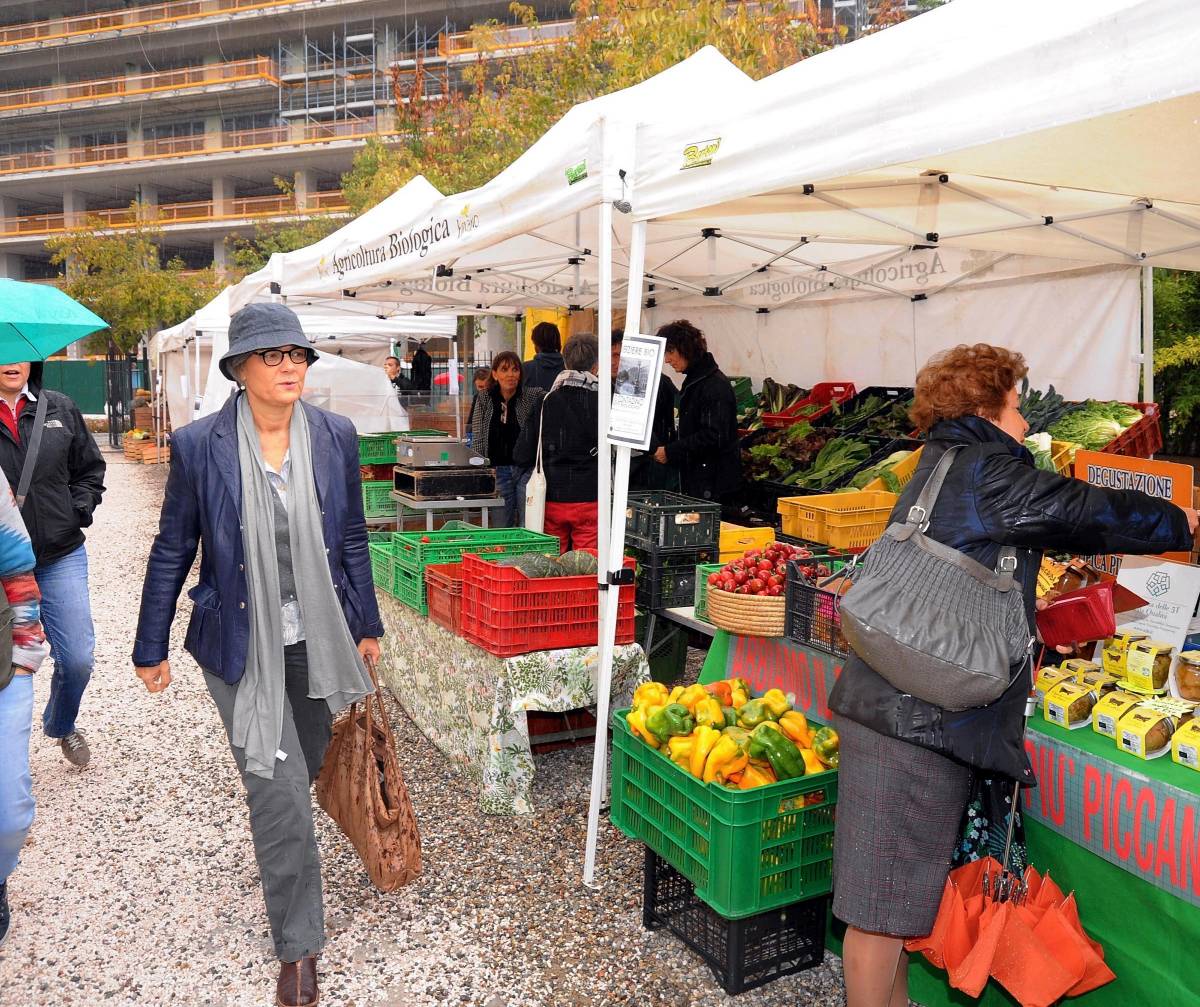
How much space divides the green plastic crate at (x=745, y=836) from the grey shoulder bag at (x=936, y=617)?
620mm

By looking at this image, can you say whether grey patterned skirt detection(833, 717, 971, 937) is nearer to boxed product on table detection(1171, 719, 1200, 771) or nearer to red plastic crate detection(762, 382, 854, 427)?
boxed product on table detection(1171, 719, 1200, 771)

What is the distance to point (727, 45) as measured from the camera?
42.7ft

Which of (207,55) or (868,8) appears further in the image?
(207,55)

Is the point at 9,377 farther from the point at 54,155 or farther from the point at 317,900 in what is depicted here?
the point at 54,155

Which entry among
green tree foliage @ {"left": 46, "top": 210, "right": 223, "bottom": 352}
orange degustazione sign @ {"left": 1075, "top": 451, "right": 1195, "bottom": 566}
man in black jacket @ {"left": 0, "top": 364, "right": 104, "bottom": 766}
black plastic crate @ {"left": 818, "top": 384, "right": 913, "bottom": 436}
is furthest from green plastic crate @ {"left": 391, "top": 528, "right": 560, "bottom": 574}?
green tree foliage @ {"left": 46, "top": 210, "right": 223, "bottom": 352}

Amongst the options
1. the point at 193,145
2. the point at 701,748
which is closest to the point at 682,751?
the point at 701,748

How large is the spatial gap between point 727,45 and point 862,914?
12.7 m

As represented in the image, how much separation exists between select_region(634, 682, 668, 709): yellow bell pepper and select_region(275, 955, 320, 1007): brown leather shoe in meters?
1.29

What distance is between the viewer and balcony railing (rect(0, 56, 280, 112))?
146ft

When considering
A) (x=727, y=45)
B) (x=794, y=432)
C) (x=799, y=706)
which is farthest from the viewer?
(x=727, y=45)

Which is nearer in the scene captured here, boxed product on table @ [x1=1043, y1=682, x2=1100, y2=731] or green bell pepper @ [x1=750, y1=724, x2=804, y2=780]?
boxed product on table @ [x1=1043, y1=682, x2=1100, y2=731]

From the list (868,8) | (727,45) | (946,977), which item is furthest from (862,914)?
(868,8)

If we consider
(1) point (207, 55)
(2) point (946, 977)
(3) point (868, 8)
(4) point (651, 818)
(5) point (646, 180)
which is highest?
(1) point (207, 55)

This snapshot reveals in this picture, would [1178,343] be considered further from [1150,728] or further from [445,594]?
[1150,728]
